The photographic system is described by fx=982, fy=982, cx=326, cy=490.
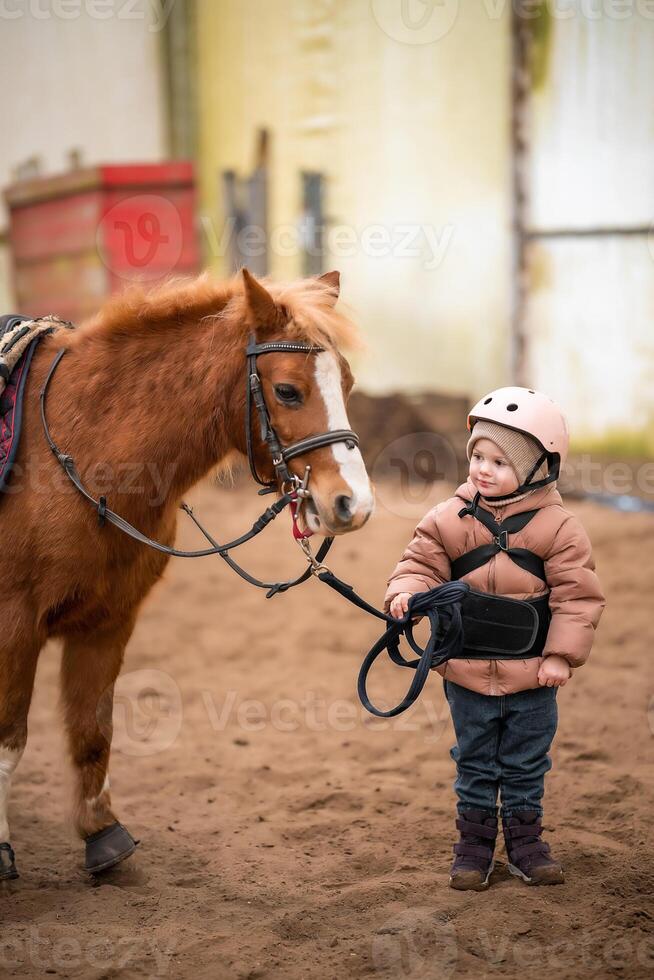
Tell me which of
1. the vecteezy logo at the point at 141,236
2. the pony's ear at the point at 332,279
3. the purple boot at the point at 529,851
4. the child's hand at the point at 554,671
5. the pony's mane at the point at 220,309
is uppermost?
the vecteezy logo at the point at 141,236

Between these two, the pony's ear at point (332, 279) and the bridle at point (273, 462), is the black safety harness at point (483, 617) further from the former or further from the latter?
the pony's ear at point (332, 279)

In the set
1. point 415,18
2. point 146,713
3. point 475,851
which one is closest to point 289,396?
point 475,851

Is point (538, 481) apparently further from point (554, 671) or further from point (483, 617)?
point (554, 671)

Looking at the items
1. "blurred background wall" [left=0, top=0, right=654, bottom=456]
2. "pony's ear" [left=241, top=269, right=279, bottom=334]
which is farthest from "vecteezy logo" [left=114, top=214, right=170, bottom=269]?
"pony's ear" [left=241, top=269, right=279, bottom=334]

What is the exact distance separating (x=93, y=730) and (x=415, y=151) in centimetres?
578

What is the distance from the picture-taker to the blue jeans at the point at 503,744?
8.61 ft

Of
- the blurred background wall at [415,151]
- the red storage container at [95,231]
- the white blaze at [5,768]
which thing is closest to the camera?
the white blaze at [5,768]

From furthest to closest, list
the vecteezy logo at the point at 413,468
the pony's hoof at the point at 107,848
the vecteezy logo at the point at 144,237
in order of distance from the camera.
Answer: the vecteezy logo at the point at 144,237
the vecteezy logo at the point at 413,468
the pony's hoof at the point at 107,848

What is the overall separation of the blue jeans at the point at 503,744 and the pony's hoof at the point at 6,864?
4.46 ft

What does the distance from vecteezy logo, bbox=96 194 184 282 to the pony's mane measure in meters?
4.50

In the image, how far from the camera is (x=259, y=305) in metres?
2.57

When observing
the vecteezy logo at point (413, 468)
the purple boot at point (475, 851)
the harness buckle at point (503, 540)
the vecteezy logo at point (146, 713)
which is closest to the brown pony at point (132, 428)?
the harness buckle at point (503, 540)

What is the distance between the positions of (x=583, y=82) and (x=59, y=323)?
498cm

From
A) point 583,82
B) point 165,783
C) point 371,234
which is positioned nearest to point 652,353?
point 583,82
